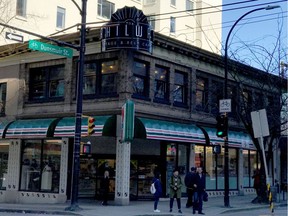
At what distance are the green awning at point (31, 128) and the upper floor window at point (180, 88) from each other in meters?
6.97

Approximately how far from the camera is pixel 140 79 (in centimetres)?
2392

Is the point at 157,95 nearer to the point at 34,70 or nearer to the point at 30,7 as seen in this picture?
the point at 34,70

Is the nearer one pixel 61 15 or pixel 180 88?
pixel 180 88

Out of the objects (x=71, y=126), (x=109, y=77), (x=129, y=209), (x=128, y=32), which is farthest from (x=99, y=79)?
(x=129, y=209)

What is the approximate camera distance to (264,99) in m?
26.8

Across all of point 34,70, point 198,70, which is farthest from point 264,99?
point 34,70

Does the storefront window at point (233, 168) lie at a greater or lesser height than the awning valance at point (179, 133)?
lesser

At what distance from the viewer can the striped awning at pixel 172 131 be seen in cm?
2273

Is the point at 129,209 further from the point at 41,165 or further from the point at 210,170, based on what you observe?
the point at 210,170

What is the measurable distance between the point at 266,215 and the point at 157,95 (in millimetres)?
9075

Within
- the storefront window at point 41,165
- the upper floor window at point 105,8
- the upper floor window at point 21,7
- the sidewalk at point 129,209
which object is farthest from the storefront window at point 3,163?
the upper floor window at point 105,8

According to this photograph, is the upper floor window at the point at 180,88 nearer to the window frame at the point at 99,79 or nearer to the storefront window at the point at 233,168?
the window frame at the point at 99,79

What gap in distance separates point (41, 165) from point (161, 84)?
26.7ft

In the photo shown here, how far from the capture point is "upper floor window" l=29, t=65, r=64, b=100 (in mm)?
25625
